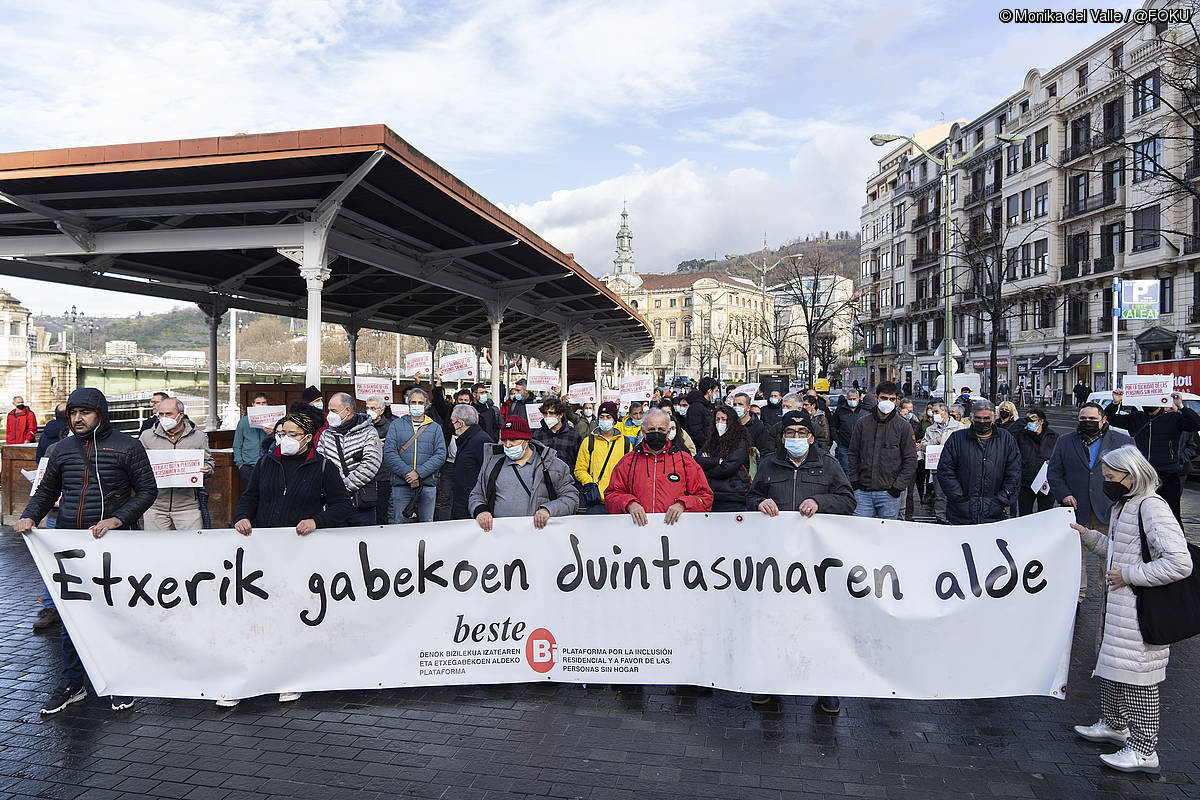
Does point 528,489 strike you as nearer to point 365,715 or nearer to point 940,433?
point 365,715

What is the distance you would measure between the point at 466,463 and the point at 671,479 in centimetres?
281

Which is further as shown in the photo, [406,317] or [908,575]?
[406,317]

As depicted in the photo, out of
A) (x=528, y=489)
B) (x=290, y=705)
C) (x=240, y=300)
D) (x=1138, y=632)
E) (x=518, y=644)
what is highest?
(x=240, y=300)

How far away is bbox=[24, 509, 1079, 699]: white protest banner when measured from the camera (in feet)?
16.4

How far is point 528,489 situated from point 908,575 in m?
2.68

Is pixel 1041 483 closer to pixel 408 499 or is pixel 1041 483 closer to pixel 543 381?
pixel 408 499

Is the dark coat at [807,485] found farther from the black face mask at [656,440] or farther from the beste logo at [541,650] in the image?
the beste logo at [541,650]

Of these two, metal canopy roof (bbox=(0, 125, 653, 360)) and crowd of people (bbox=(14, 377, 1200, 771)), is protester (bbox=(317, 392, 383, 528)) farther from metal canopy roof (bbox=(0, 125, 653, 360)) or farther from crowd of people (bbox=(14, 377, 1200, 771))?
metal canopy roof (bbox=(0, 125, 653, 360))

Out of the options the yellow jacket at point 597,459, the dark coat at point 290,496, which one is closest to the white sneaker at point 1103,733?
the yellow jacket at point 597,459

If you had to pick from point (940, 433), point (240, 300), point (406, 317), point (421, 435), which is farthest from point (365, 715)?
point (406, 317)

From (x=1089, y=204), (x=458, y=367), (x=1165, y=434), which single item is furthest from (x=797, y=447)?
(x=1089, y=204)

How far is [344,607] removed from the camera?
527 cm

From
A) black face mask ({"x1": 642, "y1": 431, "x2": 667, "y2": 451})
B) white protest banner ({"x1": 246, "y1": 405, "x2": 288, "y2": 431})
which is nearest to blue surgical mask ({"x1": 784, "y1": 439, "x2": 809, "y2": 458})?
black face mask ({"x1": 642, "y1": 431, "x2": 667, "y2": 451})

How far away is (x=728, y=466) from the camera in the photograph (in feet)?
21.8
